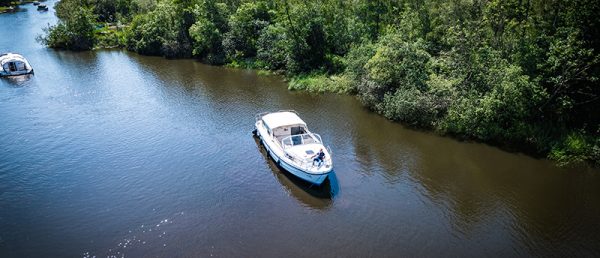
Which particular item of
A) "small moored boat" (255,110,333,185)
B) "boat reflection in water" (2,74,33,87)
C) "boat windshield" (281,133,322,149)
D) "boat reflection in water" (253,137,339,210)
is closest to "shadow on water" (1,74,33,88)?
"boat reflection in water" (2,74,33,87)

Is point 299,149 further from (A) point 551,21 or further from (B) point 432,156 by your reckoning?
(A) point 551,21

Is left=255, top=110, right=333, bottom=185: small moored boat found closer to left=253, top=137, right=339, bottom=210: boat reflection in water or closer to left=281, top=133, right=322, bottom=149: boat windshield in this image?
left=281, top=133, right=322, bottom=149: boat windshield

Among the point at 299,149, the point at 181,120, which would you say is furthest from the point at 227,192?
the point at 181,120

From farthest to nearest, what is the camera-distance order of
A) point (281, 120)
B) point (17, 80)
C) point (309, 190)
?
1. point (17, 80)
2. point (281, 120)
3. point (309, 190)

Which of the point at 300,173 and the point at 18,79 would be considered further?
the point at 18,79

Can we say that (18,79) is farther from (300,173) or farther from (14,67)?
(300,173)

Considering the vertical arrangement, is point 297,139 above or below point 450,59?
below

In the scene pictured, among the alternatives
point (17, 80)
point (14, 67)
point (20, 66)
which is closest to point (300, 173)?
point (17, 80)
